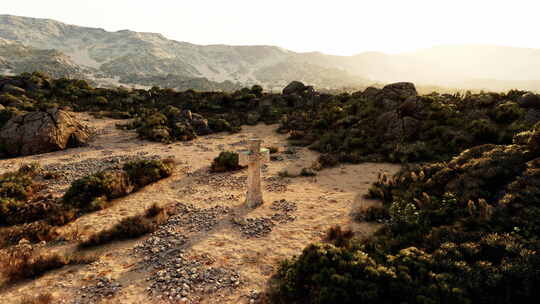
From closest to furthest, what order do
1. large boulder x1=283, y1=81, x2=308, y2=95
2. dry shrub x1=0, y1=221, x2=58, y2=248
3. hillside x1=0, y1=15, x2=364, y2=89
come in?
dry shrub x1=0, y1=221, x2=58, y2=248, large boulder x1=283, y1=81, x2=308, y2=95, hillside x1=0, y1=15, x2=364, y2=89

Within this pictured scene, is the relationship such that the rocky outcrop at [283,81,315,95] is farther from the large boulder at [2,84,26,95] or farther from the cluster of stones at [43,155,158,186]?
the large boulder at [2,84,26,95]

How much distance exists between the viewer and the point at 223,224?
927cm

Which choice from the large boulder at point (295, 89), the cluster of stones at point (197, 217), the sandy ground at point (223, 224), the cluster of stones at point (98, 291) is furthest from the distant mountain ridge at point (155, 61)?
the cluster of stones at point (98, 291)

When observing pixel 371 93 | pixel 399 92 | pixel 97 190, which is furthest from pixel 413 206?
pixel 371 93

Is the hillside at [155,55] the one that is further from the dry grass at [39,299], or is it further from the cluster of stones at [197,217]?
the dry grass at [39,299]

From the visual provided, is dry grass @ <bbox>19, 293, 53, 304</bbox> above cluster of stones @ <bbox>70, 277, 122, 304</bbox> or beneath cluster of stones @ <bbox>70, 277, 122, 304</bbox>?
above

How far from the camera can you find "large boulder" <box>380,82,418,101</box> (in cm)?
2267

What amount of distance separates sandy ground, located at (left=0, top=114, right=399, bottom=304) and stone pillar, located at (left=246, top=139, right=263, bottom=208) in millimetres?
437

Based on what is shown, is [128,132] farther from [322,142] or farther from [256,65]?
[256,65]

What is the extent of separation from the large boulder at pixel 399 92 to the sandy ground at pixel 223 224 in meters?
10.2

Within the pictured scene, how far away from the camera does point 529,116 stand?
15.1 m

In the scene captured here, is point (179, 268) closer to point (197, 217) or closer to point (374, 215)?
point (197, 217)

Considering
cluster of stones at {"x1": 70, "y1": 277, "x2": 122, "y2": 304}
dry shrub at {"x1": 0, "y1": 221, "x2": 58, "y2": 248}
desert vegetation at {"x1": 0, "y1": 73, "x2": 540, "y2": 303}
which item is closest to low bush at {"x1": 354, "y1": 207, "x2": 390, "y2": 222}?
desert vegetation at {"x1": 0, "y1": 73, "x2": 540, "y2": 303}

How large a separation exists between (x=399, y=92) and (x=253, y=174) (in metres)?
19.1
